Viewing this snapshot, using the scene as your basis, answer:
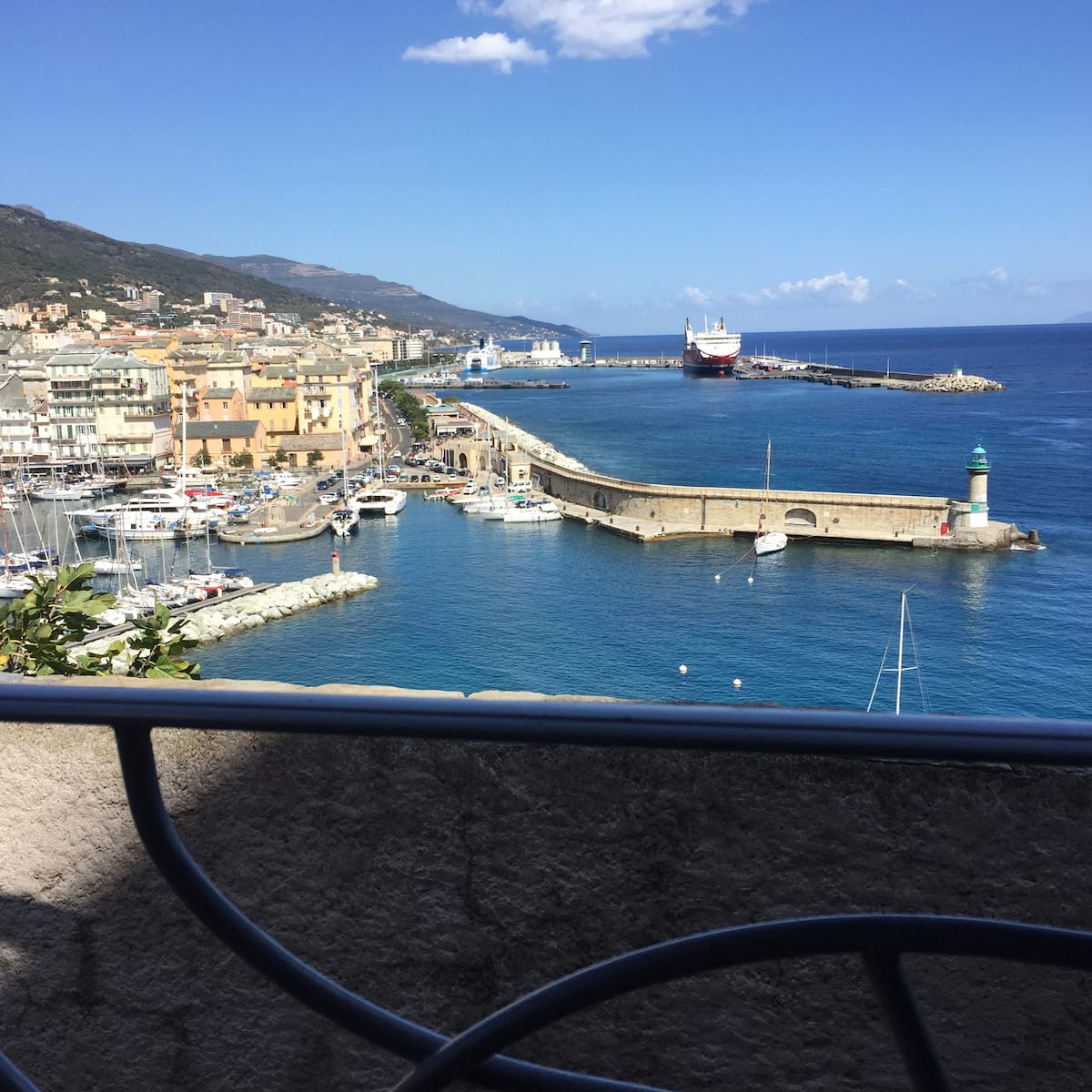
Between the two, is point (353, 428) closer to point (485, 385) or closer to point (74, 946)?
point (74, 946)

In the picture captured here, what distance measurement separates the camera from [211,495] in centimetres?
2588

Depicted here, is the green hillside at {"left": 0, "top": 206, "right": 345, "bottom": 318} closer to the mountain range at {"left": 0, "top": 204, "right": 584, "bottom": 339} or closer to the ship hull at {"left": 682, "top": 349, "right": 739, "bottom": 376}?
the mountain range at {"left": 0, "top": 204, "right": 584, "bottom": 339}

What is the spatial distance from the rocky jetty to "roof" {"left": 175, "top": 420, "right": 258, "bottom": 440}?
37190mm

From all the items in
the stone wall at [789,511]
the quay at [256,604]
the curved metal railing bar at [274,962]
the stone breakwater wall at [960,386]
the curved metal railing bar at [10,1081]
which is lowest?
the quay at [256,604]

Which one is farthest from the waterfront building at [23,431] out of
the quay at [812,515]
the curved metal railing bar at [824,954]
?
the curved metal railing bar at [824,954]

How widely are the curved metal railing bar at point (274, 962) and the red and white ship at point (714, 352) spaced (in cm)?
7715

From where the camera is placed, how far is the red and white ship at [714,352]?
75688mm

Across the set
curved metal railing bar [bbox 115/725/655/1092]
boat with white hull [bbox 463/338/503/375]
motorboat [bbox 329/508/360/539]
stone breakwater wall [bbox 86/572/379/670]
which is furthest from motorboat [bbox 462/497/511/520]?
boat with white hull [bbox 463/338/503/375]

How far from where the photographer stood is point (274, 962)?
1.68ft

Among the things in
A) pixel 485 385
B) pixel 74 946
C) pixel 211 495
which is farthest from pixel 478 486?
pixel 485 385

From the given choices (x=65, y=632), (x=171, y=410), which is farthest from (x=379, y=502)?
(x=65, y=632)

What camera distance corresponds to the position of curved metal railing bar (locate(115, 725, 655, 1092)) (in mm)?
457

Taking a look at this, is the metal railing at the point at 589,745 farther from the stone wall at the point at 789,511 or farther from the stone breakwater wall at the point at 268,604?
the stone wall at the point at 789,511

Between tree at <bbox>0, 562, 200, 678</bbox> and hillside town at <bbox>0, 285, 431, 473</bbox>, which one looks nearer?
tree at <bbox>0, 562, 200, 678</bbox>
